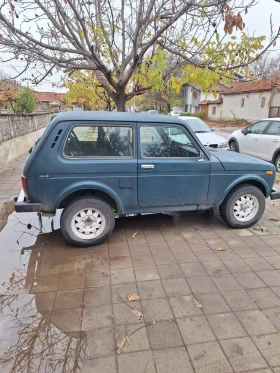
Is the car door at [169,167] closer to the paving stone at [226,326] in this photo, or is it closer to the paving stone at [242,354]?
the paving stone at [226,326]

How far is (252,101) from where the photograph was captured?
24969 mm

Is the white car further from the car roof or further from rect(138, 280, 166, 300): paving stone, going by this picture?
rect(138, 280, 166, 300): paving stone

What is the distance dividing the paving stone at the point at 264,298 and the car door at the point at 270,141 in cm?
676

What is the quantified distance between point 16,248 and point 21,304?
Answer: 1.22 meters

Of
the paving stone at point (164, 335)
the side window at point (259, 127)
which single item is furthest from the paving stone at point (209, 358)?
the side window at point (259, 127)

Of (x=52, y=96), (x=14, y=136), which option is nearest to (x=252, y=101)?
(x=52, y=96)

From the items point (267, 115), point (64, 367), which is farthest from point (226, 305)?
point (267, 115)

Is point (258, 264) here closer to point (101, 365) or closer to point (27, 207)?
point (101, 365)

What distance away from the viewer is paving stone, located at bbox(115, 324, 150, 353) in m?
2.09

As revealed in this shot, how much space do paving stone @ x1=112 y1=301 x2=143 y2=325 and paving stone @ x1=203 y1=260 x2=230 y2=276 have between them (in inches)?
40.6

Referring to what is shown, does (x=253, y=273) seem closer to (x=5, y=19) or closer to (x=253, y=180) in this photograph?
(x=253, y=180)

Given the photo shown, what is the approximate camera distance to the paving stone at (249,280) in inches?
113

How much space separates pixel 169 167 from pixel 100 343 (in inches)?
91.1

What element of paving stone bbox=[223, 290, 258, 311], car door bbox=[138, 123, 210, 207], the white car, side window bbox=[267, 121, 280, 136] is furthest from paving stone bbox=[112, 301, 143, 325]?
side window bbox=[267, 121, 280, 136]
